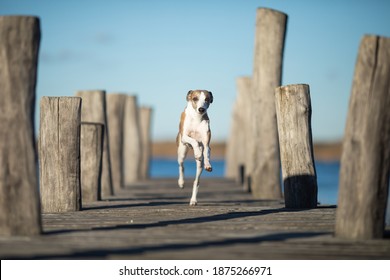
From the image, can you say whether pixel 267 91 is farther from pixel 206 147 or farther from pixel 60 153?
pixel 60 153

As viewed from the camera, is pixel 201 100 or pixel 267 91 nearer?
pixel 201 100

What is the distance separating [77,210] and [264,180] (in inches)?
146

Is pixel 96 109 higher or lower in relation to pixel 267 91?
lower

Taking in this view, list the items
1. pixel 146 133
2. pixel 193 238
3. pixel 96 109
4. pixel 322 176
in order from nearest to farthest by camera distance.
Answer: pixel 193 238, pixel 96 109, pixel 146 133, pixel 322 176

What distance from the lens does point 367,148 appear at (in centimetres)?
648

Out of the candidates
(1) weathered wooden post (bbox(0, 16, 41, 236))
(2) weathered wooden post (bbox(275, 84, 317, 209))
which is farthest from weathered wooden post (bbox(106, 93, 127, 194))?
(1) weathered wooden post (bbox(0, 16, 41, 236))

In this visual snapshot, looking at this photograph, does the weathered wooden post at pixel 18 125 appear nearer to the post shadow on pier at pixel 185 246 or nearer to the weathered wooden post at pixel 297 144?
the post shadow on pier at pixel 185 246

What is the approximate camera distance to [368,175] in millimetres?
6527

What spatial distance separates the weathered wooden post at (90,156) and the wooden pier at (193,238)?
2419 mm

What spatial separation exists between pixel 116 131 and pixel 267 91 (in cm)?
474

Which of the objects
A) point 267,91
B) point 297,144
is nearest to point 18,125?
point 297,144

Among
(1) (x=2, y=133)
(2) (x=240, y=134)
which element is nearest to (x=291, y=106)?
(1) (x=2, y=133)

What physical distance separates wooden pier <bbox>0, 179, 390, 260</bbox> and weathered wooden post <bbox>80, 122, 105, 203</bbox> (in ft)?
7.94

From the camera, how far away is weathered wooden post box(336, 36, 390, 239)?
6.41 meters
